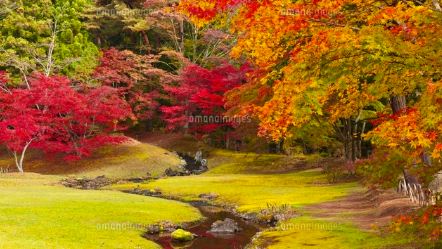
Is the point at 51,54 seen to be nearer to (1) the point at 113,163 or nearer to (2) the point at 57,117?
(2) the point at 57,117

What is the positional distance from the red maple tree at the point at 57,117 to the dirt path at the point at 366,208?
37.9 m

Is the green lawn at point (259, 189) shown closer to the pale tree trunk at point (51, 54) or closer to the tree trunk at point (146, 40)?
the pale tree trunk at point (51, 54)

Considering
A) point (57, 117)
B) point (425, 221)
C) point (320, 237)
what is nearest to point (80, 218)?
point (320, 237)

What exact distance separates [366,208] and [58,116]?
162 ft

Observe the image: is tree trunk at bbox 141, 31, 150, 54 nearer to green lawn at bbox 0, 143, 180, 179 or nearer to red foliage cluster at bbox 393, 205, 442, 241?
green lawn at bbox 0, 143, 180, 179

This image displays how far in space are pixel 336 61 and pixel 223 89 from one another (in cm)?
5469

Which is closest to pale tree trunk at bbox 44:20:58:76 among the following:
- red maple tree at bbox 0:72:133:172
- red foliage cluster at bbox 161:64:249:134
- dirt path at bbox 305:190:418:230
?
red maple tree at bbox 0:72:133:172

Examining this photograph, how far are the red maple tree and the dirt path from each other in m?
37.9

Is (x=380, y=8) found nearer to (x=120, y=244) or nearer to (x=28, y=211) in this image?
(x=120, y=244)

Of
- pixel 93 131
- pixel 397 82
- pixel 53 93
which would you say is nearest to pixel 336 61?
pixel 397 82

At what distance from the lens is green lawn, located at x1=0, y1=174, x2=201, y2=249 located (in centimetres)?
2203

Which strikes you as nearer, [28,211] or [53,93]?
[28,211]

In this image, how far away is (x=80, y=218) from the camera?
27.1 metres

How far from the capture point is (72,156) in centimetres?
6175
